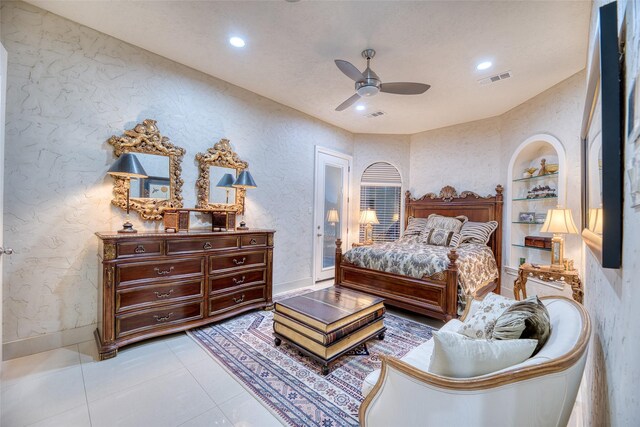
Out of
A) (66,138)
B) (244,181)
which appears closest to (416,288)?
(244,181)

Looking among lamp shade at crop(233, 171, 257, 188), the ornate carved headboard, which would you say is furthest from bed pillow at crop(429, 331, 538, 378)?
the ornate carved headboard

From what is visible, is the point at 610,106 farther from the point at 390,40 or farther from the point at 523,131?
the point at 523,131

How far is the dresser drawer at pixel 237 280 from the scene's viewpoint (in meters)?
2.95

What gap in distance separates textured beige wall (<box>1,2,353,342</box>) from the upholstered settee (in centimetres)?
297

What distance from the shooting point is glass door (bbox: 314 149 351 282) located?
190 inches

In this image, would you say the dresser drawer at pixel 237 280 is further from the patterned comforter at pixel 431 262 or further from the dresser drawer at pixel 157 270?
the patterned comforter at pixel 431 262

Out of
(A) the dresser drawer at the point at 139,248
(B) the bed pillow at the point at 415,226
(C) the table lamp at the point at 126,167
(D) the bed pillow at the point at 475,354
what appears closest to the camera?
(D) the bed pillow at the point at 475,354

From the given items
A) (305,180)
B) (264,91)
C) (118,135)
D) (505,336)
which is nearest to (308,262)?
(305,180)

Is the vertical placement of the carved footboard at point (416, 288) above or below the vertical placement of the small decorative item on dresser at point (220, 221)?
below

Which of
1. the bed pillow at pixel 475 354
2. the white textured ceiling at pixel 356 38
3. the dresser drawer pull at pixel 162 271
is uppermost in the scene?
the white textured ceiling at pixel 356 38

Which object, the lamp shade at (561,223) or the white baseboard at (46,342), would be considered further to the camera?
the lamp shade at (561,223)

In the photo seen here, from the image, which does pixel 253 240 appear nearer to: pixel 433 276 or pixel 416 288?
pixel 416 288

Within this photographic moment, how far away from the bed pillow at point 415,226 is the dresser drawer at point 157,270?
3651 mm

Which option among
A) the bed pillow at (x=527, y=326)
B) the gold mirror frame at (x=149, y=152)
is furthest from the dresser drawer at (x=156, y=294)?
the bed pillow at (x=527, y=326)
